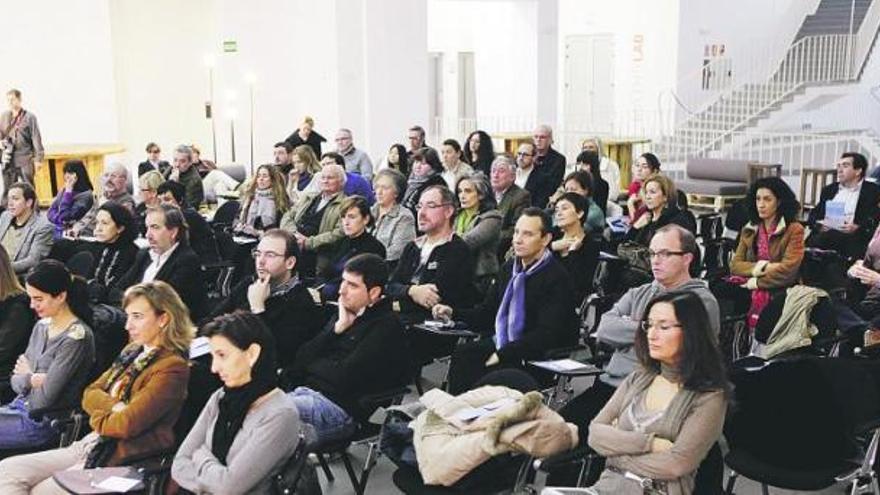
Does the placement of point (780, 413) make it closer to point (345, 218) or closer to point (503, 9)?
point (345, 218)

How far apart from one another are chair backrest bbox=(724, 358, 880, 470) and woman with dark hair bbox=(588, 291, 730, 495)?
423 millimetres

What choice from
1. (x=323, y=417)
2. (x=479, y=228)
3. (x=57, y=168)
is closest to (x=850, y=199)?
(x=479, y=228)

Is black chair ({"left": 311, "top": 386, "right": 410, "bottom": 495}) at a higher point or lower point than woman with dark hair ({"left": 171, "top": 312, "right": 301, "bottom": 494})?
lower

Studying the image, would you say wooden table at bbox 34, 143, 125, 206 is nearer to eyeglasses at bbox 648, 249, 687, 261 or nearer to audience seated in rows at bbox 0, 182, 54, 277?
audience seated in rows at bbox 0, 182, 54, 277

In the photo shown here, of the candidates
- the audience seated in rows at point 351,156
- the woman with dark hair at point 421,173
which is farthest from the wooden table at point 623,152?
the woman with dark hair at point 421,173

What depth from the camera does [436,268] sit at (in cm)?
529

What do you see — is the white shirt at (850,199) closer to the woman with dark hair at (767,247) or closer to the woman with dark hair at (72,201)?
the woman with dark hair at (767,247)

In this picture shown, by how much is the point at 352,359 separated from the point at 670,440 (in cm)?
144

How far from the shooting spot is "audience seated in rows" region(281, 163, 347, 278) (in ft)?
21.0

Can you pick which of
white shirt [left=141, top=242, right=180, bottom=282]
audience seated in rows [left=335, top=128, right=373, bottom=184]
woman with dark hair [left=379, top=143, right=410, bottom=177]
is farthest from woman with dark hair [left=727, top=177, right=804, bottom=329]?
audience seated in rows [left=335, top=128, right=373, bottom=184]

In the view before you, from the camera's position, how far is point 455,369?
4.44m

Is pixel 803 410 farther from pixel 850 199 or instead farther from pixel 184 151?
pixel 184 151

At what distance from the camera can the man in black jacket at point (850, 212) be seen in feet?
21.9

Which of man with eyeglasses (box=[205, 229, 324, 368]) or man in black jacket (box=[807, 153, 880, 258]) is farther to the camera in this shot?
man in black jacket (box=[807, 153, 880, 258])
